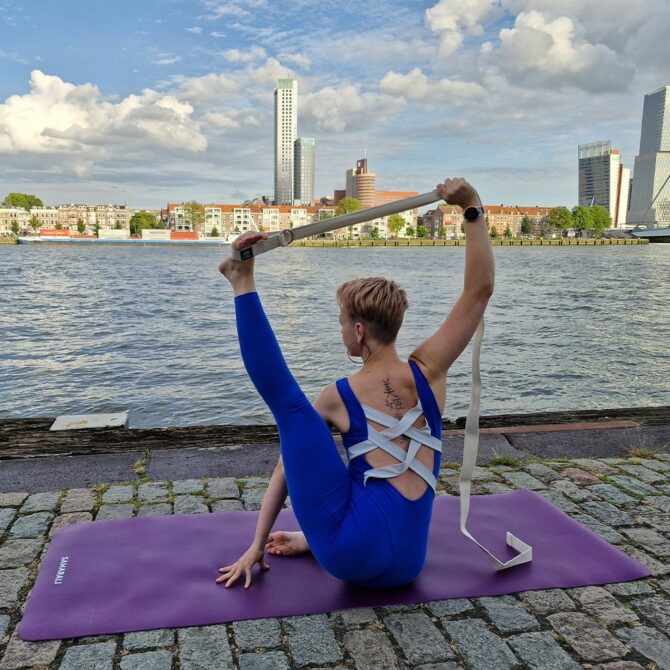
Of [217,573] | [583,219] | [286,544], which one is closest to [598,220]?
[583,219]

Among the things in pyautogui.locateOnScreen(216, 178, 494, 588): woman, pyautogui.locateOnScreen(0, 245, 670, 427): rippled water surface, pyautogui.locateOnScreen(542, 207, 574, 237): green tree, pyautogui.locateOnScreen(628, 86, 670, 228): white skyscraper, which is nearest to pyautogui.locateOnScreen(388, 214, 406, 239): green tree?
pyautogui.locateOnScreen(542, 207, 574, 237): green tree

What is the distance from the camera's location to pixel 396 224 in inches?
5896

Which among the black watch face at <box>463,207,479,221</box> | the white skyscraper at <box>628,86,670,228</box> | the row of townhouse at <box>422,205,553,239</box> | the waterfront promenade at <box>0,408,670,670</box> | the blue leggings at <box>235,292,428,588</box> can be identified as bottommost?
the waterfront promenade at <box>0,408,670,670</box>

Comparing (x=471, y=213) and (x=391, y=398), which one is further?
(x=471, y=213)

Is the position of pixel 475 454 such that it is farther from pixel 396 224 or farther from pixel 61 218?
pixel 61 218

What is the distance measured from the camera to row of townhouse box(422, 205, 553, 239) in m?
160

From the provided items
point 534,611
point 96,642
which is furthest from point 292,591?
point 534,611

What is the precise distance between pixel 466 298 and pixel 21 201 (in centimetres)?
19437

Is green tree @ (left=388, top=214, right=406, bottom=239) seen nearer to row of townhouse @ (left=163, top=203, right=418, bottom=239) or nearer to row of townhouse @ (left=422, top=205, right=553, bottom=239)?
row of townhouse @ (left=163, top=203, right=418, bottom=239)

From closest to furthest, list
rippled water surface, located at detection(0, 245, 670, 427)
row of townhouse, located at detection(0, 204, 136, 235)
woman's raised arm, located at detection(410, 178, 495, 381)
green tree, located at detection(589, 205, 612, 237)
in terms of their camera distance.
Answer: woman's raised arm, located at detection(410, 178, 495, 381) < rippled water surface, located at detection(0, 245, 670, 427) < green tree, located at detection(589, 205, 612, 237) < row of townhouse, located at detection(0, 204, 136, 235)

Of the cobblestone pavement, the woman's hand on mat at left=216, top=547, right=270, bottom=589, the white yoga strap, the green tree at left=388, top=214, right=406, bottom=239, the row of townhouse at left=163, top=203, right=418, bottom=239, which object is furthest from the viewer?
the row of townhouse at left=163, top=203, right=418, bottom=239

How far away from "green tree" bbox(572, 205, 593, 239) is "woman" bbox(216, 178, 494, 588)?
16477 cm

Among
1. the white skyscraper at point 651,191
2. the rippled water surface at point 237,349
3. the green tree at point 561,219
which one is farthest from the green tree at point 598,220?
the rippled water surface at point 237,349

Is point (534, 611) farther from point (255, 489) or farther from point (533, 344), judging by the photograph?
point (533, 344)
